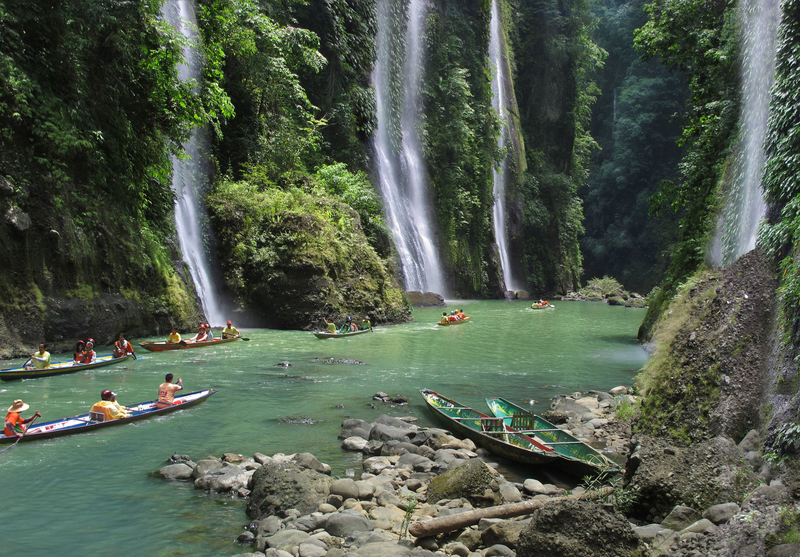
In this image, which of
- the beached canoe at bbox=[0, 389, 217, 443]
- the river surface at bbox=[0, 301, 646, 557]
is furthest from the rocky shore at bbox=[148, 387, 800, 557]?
the beached canoe at bbox=[0, 389, 217, 443]

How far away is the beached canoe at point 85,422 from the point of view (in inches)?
323

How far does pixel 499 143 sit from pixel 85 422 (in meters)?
39.6

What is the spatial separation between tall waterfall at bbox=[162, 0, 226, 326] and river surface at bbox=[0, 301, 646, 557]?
210 cm

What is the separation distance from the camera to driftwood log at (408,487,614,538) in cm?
551

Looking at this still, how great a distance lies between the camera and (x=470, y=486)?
6.59 metres

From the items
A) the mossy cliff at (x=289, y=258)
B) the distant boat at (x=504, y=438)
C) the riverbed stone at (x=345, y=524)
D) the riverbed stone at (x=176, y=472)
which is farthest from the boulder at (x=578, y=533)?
the mossy cliff at (x=289, y=258)

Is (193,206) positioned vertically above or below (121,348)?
above

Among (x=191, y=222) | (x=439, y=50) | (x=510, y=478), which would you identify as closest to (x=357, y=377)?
Result: (x=510, y=478)

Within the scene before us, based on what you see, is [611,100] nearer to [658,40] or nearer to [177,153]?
[658,40]

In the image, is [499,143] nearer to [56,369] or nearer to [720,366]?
[56,369]

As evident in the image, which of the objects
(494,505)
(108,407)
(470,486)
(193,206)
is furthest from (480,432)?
(193,206)

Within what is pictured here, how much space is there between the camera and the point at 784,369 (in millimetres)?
6008

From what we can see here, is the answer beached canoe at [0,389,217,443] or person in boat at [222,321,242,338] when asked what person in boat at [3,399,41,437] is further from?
person in boat at [222,321,242,338]

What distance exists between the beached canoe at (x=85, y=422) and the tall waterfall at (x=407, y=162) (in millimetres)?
21169
